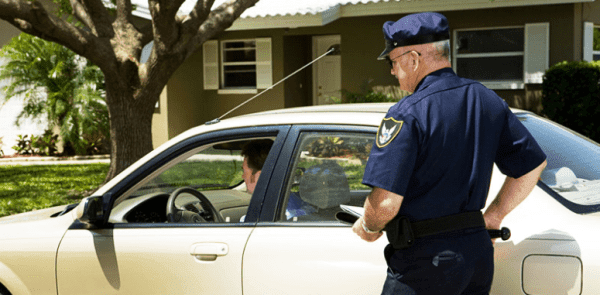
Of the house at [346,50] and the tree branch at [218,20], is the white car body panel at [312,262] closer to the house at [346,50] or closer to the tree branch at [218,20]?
the tree branch at [218,20]

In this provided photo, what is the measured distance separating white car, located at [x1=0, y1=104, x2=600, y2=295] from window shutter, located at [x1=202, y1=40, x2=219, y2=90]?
12264mm

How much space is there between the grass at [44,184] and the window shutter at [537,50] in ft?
25.9

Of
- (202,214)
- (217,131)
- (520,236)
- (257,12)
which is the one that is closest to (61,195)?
(257,12)

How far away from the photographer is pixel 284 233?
112 inches

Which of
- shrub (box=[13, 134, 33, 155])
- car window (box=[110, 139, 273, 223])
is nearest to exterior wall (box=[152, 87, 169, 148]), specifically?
shrub (box=[13, 134, 33, 155])

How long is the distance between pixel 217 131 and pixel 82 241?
832mm

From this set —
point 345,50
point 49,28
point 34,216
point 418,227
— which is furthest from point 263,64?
point 418,227

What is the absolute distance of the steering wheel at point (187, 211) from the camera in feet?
11.8

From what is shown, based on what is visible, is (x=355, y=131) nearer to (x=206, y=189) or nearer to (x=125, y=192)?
(x=125, y=192)

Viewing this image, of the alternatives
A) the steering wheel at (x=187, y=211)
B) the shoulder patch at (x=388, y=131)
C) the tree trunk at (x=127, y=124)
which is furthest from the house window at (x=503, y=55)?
the shoulder patch at (x=388, y=131)

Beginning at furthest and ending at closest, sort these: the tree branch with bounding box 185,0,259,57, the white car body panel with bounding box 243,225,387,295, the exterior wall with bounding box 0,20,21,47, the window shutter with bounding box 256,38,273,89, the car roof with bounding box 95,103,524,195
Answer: the exterior wall with bounding box 0,20,21,47, the window shutter with bounding box 256,38,273,89, the tree branch with bounding box 185,0,259,57, the car roof with bounding box 95,103,524,195, the white car body panel with bounding box 243,225,387,295

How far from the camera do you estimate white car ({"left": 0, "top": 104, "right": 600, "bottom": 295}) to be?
95.7 inches

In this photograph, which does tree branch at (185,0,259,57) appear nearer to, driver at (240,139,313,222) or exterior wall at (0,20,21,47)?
driver at (240,139,313,222)

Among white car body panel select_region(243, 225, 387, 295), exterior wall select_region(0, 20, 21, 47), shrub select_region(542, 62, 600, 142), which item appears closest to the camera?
white car body panel select_region(243, 225, 387, 295)
